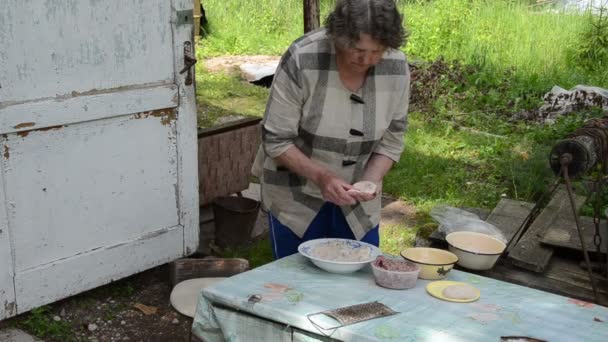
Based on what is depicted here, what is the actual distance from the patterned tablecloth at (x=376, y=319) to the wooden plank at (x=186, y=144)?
6.09ft

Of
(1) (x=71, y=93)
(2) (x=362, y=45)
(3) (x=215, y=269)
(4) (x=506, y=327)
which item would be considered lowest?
(3) (x=215, y=269)

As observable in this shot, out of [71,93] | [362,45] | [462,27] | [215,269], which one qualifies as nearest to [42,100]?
[71,93]

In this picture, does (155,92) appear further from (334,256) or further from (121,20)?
(334,256)

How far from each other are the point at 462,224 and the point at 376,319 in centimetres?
214

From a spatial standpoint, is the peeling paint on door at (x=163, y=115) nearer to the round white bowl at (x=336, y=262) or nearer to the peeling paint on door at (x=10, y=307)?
the peeling paint on door at (x=10, y=307)

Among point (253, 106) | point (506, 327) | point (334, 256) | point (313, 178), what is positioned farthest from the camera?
point (253, 106)

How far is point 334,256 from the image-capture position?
9.53ft

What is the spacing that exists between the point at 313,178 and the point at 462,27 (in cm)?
748

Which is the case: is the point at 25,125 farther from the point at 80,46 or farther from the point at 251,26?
the point at 251,26

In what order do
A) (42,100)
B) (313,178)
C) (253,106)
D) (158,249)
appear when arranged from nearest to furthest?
1. (313,178)
2. (42,100)
3. (158,249)
4. (253,106)

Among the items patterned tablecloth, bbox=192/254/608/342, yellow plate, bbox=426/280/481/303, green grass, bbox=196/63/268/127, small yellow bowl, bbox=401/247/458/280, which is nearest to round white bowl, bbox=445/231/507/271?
small yellow bowl, bbox=401/247/458/280

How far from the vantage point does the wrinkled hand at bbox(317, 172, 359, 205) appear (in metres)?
3.04

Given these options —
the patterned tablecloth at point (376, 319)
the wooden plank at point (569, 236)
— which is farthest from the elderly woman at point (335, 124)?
the wooden plank at point (569, 236)

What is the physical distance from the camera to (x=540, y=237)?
4738mm
